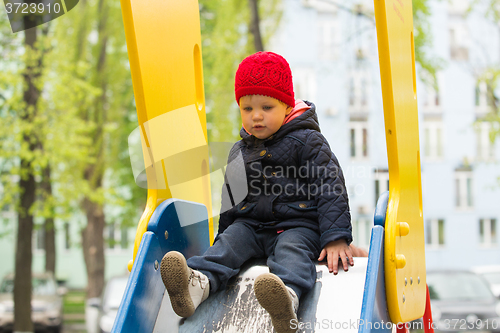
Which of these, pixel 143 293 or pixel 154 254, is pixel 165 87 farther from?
pixel 143 293

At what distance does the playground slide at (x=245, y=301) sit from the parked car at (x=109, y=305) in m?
6.57

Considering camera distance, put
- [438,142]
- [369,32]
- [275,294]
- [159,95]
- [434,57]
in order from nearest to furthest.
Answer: [275,294]
[159,95]
[369,32]
[434,57]
[438,142]

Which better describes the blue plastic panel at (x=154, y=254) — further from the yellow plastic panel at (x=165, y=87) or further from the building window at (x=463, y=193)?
the building window at (x=463, y=193)

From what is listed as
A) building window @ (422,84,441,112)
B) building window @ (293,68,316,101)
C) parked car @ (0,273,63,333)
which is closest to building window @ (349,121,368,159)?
building window @ (293,68,316,101)

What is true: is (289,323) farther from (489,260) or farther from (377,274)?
(489,260)

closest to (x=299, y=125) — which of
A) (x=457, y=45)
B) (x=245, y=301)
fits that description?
(x=245, y=301)

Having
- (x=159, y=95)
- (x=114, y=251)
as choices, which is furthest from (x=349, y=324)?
(x=114, y=251)

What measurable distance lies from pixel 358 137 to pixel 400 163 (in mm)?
12341

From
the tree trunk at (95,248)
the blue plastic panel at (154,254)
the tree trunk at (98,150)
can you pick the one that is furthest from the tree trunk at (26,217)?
the blue plastic panel at (154,254)

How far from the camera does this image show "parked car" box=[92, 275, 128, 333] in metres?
8.27

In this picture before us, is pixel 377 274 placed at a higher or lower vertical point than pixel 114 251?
higher

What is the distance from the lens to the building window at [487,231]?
62.3 feet

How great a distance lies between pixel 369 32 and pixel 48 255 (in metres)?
12.1

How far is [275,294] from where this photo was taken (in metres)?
1.57
